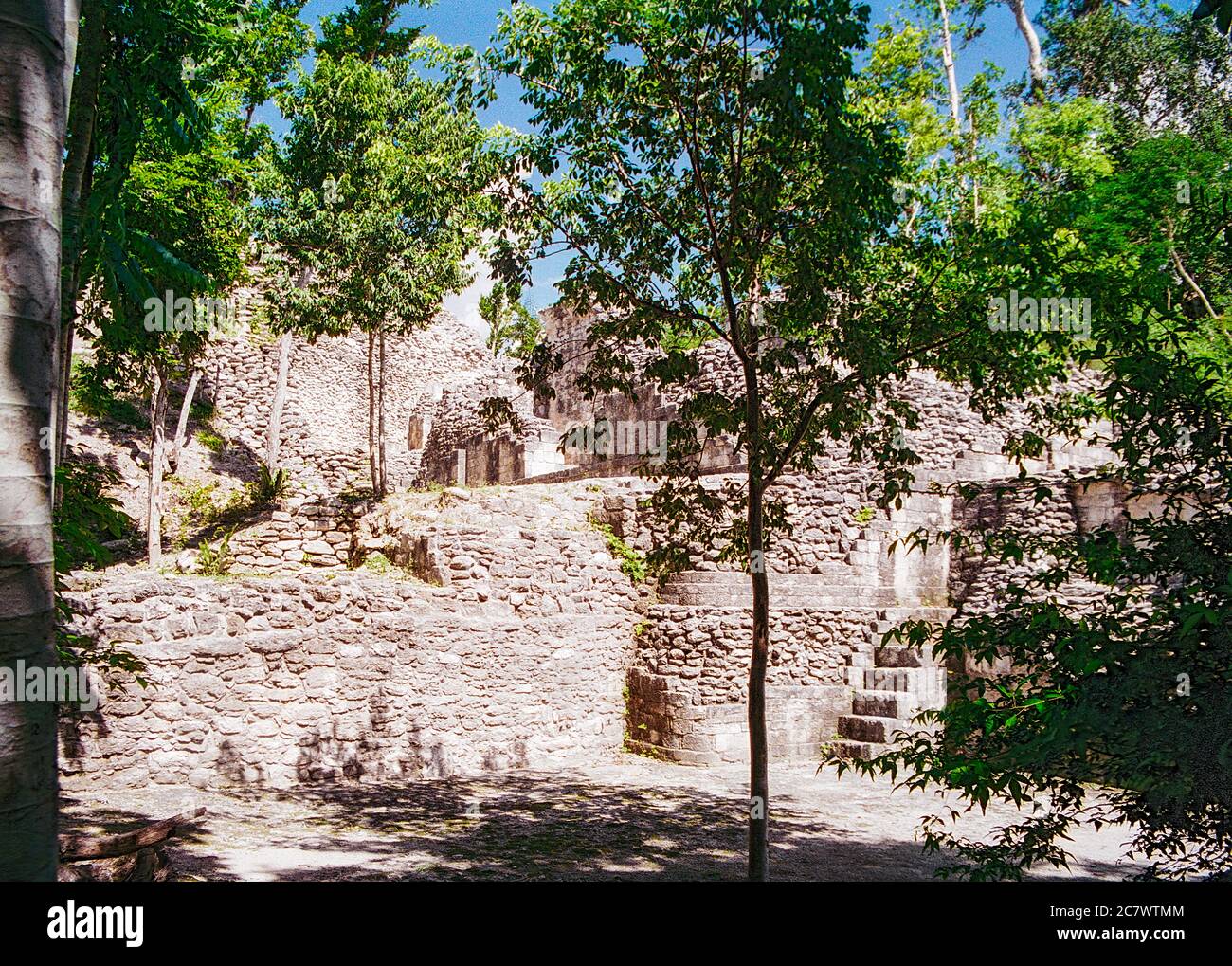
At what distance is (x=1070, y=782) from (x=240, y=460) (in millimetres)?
25570

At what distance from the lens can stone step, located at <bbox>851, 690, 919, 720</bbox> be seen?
12.8 meters

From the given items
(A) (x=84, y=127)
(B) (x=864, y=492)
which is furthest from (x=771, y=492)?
(A) (x=84, y=127)

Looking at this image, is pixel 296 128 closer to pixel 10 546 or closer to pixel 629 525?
pixel 629 525

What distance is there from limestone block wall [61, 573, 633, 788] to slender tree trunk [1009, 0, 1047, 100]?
24.5m

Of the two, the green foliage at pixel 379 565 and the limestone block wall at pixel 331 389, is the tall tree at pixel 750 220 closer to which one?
the green foliage at pixel 379 565

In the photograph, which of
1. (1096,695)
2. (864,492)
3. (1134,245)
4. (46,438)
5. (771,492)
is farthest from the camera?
(1134,245)

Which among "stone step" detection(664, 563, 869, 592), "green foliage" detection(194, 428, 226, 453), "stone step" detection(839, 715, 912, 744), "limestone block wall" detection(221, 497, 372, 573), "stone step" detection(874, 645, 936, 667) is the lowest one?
"stone step" detection(839, 715, 912, 744)

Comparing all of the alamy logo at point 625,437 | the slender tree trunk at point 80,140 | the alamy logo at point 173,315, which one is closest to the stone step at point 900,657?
the alamy logo at point 625,437

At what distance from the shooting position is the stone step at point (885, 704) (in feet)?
41.9

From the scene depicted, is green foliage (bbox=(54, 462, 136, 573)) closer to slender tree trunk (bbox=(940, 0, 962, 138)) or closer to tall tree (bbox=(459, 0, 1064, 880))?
tall tree (bbox=(459, 0, 1064, 880))

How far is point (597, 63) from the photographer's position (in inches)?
268
